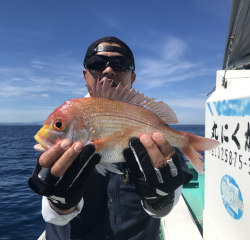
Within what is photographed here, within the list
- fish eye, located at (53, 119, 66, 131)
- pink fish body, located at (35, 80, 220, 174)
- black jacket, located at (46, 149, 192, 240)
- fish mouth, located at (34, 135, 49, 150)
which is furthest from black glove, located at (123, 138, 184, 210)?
fish mouth, located at (34, 135, 49, 150)

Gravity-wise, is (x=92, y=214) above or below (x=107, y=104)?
below

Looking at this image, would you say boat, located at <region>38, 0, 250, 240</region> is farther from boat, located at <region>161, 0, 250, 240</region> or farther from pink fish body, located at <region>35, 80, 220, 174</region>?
pink fish body, located at <region>35, 80, 220, 174</region>

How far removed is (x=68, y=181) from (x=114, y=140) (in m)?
0.65

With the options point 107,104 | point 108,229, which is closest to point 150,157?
point 107,104

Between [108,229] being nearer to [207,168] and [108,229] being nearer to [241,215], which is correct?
[241,215]

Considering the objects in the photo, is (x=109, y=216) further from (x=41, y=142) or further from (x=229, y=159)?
(x=229, y=159)

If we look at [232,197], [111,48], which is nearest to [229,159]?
[232,197]

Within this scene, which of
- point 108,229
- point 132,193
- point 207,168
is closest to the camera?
point 108,229

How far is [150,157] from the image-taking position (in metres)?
2.07

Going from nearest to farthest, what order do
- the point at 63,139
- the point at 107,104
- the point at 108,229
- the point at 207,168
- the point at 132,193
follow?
the point at 63,139 → the point at 107,104 → the point at 108,229 → the point at 132,193 → the point at 207,168

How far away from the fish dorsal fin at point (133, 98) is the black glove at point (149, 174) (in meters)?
0.44

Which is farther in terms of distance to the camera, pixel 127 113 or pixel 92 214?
pixel 92 214

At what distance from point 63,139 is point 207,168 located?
9.20 feet

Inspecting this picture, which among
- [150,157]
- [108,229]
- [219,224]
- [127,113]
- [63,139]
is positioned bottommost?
[219,224]
